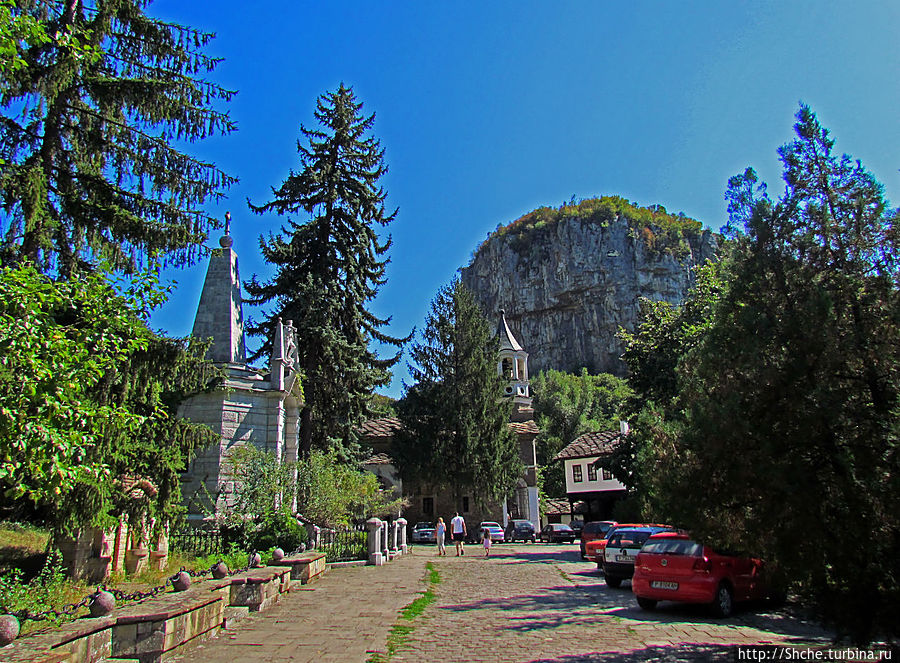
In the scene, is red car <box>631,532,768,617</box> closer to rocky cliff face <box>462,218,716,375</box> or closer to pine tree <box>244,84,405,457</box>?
pine tree <box>244,84,405,457</box>

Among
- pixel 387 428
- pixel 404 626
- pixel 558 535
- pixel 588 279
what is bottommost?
pixel 558 535

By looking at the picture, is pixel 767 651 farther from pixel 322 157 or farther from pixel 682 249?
pixel 682 249

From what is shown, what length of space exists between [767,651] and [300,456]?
19.3 m

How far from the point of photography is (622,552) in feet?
44.4

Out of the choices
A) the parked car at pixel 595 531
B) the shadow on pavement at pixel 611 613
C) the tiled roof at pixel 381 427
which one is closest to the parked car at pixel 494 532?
the tiled roof at pixel 381 427

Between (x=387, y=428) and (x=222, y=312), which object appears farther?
(x=387, y=428)

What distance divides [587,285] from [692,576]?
105334 millimetres

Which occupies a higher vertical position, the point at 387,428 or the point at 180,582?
the point at 387,428

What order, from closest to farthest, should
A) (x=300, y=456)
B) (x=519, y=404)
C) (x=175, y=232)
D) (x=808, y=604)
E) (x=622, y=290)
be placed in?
1. (x=808, y=604)
2. (x=175, y=232)
3. (x=300, y=456)
4. (x=519, y=404)
5. (x=622, y=290)

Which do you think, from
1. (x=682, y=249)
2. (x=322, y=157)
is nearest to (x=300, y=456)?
(x=322, y=157)

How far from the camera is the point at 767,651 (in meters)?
6.86

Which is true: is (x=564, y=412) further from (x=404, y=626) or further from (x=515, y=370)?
(x=404, y=626)

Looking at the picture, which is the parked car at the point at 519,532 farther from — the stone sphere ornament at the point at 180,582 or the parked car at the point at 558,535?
the stone sphere ornament at the point at 180,582

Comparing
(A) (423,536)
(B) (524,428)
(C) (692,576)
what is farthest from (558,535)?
(C) (692,576)
